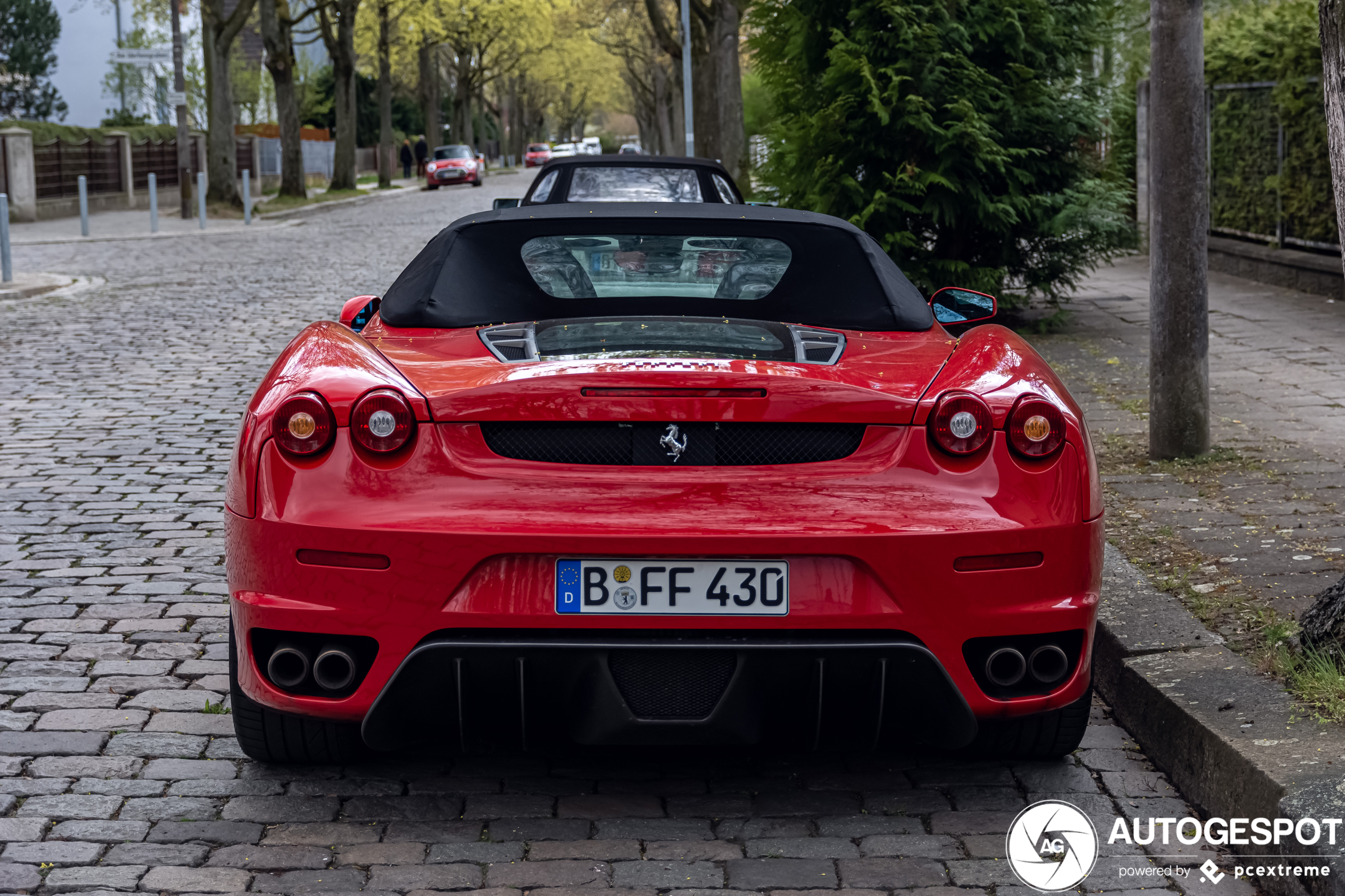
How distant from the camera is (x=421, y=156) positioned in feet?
235

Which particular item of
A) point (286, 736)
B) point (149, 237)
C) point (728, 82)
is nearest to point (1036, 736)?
point (286, 736)

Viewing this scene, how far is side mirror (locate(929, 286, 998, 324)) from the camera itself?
4.55 m

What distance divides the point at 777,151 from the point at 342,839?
31.2 feet

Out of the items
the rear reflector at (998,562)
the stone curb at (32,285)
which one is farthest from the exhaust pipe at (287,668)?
the stone curb at (32,285)

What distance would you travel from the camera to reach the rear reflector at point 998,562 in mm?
3256

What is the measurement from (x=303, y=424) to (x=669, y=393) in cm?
80

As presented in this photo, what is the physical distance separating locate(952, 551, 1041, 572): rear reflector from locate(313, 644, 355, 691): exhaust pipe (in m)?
1.30

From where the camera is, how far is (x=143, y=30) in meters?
58.8

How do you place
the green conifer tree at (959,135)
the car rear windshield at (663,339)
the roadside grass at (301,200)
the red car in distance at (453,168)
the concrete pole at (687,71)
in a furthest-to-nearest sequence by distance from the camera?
the red car in distance at (453,168), the roadside grass at (301,200), the concrete pole at (687,71), the green conifer tree at (959,135), the car rear windshield at (663,339)

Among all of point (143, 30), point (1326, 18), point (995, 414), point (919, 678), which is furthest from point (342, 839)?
point (143, 30)

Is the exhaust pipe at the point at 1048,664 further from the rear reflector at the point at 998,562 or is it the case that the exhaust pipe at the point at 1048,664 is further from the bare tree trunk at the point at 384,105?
the bare tree trunk at the point at 384,105

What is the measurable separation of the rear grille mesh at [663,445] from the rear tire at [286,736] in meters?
0.85

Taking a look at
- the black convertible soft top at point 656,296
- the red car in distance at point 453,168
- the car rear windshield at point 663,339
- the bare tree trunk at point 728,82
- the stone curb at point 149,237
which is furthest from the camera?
the red car in distance at point 453,168

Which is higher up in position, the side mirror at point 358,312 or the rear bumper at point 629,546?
the side mirror at point 358,312
